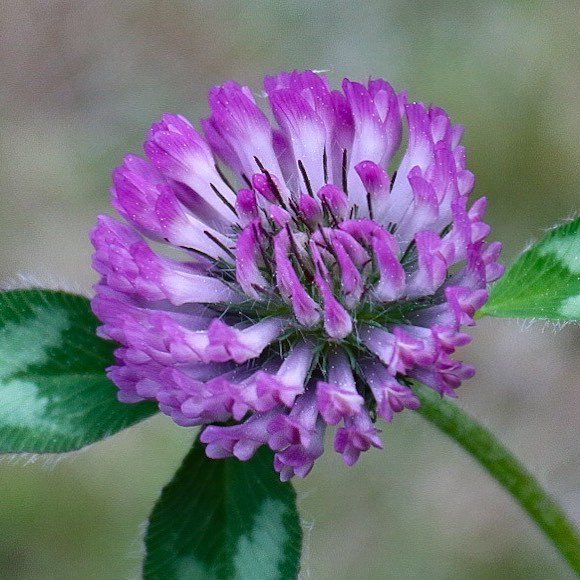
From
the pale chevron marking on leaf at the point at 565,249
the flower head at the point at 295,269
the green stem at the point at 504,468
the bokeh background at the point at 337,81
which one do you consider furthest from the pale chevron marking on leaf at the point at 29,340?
the bokeh background at the point at 337,81

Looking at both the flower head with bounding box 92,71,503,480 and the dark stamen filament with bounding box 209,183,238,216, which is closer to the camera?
the flower head with bounding box 92,71,503,480

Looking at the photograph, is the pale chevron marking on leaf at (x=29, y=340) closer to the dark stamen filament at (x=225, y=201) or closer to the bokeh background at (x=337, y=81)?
the dark stamen filament at (x=225, y=201)

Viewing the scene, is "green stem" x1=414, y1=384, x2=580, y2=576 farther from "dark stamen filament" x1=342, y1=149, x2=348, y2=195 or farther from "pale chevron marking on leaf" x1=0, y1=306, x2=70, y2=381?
"pale chevron marking on leaf" x1=0, y1=306, x2=70, y2=381

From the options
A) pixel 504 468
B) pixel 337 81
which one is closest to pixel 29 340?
pixel 504 468

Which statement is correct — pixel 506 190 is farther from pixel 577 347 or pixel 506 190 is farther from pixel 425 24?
pixel 425 24

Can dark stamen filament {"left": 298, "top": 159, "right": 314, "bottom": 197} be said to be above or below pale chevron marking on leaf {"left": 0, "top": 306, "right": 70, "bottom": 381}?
above

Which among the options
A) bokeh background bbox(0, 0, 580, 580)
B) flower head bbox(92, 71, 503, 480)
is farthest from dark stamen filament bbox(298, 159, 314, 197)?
bokeh background bbox(0, 0, 580, 580)

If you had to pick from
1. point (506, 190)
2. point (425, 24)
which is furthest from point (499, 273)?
point (425, 24)
